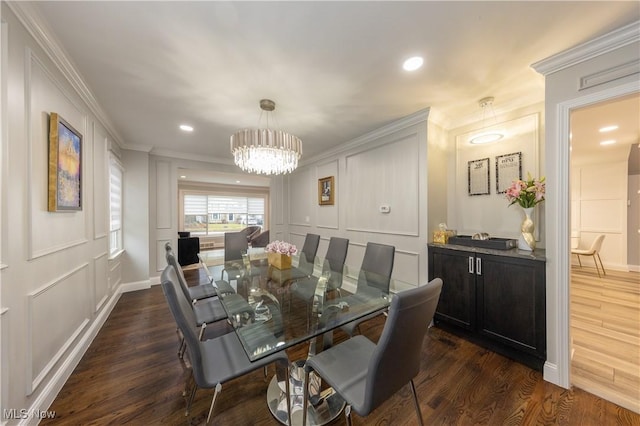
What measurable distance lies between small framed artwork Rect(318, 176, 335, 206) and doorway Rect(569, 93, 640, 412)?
2990mm

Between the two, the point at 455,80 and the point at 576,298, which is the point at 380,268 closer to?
the point at 455,80

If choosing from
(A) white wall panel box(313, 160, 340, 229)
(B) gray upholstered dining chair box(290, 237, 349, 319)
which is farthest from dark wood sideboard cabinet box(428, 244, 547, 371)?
(A) white wall panel box(313, 160, 340, 229)

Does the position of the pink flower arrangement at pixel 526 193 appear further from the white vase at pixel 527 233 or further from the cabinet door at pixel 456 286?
the cabinet door at pixel 456 286

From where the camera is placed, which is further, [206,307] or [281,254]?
[281,254]

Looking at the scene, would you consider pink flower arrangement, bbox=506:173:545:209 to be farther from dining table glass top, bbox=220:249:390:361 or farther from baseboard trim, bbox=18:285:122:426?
baseboard trim, bbox=18:285:122:426

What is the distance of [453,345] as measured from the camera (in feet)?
7.50

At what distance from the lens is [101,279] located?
271 cm

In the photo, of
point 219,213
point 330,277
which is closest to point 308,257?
point 330,277

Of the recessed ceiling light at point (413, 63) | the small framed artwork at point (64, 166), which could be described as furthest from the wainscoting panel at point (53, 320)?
the recessed ceiling light at point (413, 63)

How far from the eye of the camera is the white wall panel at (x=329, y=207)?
13.6 ft

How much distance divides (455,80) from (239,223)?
892 centimetres

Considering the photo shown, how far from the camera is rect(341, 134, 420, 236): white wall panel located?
9.55 ft

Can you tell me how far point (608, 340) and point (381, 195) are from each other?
269 cm

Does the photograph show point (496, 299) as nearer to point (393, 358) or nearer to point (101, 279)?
point (393, 358)
